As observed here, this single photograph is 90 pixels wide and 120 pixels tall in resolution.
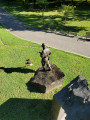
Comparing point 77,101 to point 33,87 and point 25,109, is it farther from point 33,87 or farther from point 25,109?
point 33,87

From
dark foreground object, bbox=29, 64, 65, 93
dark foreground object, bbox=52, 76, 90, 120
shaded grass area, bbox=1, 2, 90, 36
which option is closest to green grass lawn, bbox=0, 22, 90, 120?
dark foreground object, bbox=29, 64, 65, 93

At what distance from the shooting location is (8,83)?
13.3 metres

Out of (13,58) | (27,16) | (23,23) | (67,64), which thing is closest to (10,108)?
(13,58)

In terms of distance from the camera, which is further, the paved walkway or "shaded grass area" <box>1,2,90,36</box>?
"shaded grass area" <box>1,2,90,36</box>

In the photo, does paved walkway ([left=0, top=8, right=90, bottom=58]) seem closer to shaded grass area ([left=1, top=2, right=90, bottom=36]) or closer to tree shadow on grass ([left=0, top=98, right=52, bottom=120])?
shaded grass area ([left=1, top=2, right=90, bottom=36])

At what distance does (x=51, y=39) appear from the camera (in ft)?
73.5

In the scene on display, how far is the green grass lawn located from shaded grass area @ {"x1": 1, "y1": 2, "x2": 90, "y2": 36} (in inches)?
341

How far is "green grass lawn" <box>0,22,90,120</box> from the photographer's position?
36.1ft

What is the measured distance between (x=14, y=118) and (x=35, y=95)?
265cm

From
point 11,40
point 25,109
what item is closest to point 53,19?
point 11,40

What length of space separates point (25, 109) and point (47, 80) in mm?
3126

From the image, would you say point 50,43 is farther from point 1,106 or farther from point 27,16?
point 27,16

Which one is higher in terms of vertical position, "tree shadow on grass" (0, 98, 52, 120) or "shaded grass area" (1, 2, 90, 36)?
"shaded grass area" (1, 2, 90, 36)

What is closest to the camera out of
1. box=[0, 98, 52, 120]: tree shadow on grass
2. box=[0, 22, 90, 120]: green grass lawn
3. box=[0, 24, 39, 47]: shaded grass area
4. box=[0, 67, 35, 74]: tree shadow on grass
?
box=[0, 98, 52, 120]: tree shadow on grass
